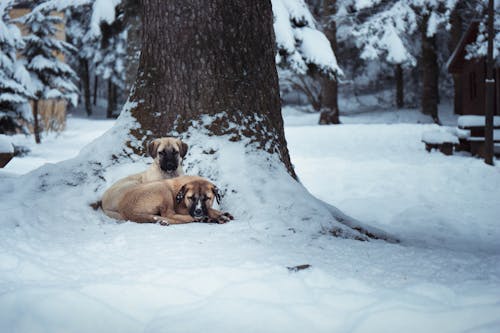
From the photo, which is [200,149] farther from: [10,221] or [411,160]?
[411,160]

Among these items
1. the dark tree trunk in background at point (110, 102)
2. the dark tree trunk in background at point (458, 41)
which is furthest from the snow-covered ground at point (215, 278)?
the dark tree trunk in background at point (110, 102)

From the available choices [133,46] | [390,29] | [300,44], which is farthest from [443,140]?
[390,29]

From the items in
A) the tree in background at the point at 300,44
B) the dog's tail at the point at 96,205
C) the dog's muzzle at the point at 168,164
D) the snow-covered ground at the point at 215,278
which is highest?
the tree in background at the point at 300,44

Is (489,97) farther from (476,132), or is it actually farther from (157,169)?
(157,169)

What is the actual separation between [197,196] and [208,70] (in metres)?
1.60

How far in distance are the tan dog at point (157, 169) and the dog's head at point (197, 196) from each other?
0.48m

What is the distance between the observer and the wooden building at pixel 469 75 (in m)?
24.1

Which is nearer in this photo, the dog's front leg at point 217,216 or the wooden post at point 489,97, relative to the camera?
the dog's front leg at point 217,216

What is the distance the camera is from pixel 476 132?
1611 centimetres

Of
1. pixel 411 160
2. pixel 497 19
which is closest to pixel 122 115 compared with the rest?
pixel 411 160

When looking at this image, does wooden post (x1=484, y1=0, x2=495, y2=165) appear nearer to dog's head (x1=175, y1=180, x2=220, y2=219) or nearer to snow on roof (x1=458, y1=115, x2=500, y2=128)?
snow on roof (x1=458, y1=115, x2=500, y2=128)

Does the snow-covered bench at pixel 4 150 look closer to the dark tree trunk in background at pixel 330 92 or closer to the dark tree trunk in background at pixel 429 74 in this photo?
the dark tree trunk in background at pixel 330 92

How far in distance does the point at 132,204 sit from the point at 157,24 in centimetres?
218

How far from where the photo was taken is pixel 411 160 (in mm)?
14727
